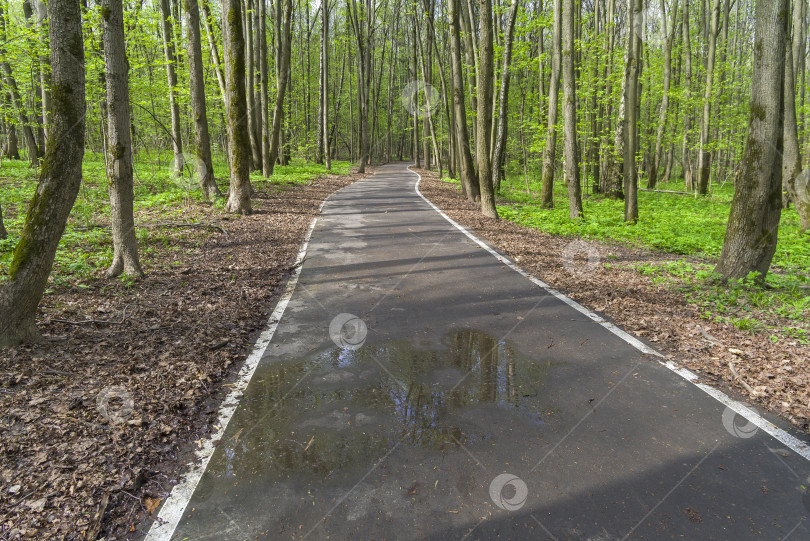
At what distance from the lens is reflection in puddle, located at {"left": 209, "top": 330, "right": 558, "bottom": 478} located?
339 cm

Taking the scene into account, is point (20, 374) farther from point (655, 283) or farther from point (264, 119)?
point (264, 119)

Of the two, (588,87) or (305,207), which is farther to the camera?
(588,87)

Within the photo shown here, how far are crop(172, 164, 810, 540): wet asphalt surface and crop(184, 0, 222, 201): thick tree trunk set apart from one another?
37.7 feet

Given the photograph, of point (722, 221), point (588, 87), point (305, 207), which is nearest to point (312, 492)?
point (305, 207)

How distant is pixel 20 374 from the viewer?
416 cm

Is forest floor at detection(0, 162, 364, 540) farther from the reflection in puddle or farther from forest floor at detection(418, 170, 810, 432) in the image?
forest floor at detection(418, 170, 810, 432)

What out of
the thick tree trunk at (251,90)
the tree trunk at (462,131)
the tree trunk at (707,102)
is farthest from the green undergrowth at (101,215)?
the tree trunk at (707,102)

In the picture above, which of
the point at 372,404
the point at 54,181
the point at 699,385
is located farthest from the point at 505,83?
the point at 372,404

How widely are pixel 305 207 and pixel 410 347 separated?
12.5m

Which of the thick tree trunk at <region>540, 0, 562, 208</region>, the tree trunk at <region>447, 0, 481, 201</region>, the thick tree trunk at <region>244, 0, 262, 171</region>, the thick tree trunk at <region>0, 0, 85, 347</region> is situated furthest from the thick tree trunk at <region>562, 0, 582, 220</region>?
the thick tree trunk at <region>0, 0, 85, 347</region>

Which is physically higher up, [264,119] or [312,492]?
[264,119]

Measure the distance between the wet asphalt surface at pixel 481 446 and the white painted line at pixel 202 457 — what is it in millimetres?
64

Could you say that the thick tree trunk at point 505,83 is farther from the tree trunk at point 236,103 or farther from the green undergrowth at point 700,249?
the tree trunk at point 236,103

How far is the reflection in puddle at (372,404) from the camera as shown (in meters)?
3.39
